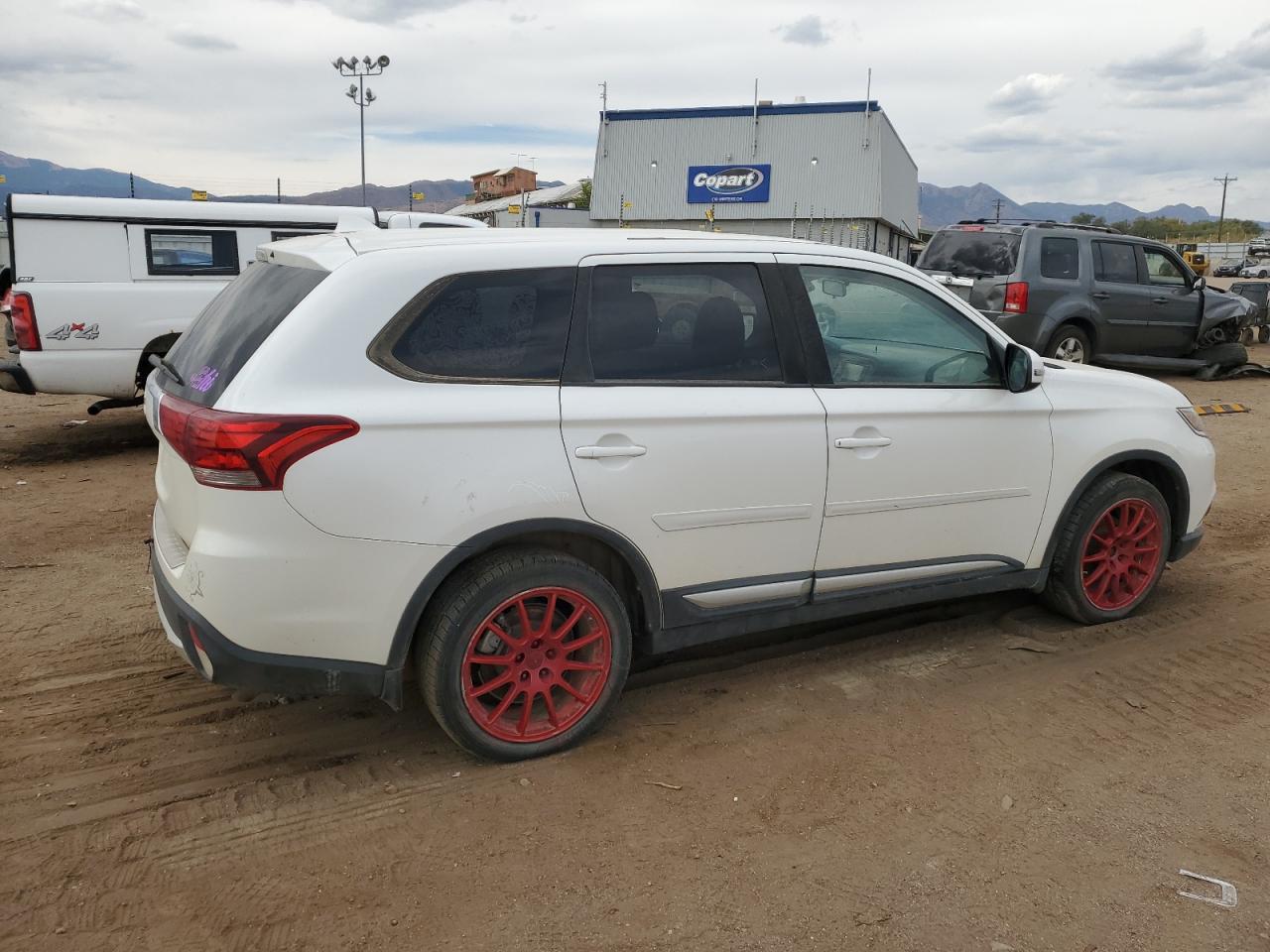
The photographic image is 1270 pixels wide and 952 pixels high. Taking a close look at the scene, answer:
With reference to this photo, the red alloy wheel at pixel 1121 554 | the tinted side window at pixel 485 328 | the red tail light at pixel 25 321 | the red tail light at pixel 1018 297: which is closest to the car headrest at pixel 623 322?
the tinted side window at pixel 485 328

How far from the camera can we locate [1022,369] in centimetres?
418

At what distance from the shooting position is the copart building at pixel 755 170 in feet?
159

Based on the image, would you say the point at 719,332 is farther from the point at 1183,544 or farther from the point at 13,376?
the point at 13,376

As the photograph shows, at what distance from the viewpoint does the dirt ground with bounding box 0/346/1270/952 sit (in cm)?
278

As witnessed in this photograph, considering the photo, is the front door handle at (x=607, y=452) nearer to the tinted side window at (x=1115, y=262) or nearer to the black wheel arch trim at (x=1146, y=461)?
the black wheel arch trim at (x=1146, y=461)

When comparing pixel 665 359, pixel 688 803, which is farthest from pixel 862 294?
pixel 688 803

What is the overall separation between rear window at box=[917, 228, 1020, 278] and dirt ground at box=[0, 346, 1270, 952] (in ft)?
25.3

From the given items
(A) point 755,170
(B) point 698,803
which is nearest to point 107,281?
(B) point 698,803

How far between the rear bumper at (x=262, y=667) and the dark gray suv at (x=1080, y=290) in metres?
9.24

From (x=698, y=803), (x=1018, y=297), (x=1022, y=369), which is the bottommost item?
(x=698, y=803)

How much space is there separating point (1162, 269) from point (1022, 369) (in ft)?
33.4

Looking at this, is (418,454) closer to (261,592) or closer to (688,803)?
(261,592)

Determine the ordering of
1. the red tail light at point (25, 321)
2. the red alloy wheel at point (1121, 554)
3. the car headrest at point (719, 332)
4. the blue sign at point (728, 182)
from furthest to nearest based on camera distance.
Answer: the blue sign at point (728, 182) < the red tail light at point (25, 321) < the red alloy wheel at point (1121, 554) < the car headrest at point (719, 332)

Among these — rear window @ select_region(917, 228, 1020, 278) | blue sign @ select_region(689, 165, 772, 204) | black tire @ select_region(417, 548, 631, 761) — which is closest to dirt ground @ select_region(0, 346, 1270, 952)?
black tire @ select_region(417, 548, 631, 761)
